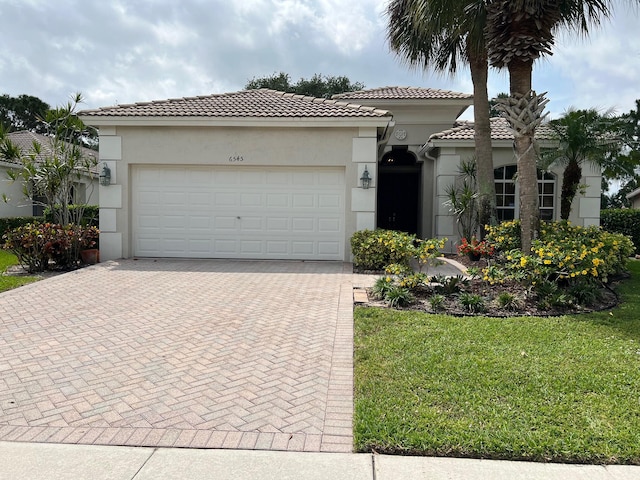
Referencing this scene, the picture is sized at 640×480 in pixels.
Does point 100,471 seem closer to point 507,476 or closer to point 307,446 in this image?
point 307,446

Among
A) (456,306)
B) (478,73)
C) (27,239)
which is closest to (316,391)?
(456,306)

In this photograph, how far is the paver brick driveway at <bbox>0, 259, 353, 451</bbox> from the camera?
3559mm

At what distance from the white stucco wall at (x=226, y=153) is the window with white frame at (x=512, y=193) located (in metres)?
5.38

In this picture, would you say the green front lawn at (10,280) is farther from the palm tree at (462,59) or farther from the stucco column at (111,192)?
the palm tree at (462,59)

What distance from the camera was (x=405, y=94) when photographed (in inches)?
683

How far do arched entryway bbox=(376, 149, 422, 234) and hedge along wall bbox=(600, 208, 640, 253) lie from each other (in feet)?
23.8

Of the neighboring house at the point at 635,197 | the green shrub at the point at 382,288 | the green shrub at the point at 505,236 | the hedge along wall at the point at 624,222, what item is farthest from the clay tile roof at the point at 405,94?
the neighboring house at the point at 635,197

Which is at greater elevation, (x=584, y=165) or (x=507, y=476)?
(x=584, y=165)

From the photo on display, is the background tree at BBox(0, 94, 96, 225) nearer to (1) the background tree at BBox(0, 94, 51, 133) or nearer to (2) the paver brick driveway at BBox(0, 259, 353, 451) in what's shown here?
(2) the paver brick driveway at BBox(0, 259, 353, 451)

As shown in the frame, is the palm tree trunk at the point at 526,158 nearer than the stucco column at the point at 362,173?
Yes

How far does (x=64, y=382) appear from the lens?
14.6ft

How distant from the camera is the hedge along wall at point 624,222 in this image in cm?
1702

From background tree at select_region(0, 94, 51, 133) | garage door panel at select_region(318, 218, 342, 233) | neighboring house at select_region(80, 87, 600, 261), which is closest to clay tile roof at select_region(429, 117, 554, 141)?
neighboring house at select_region(80, 87, 600, 261)

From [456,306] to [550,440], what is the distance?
3975mm
